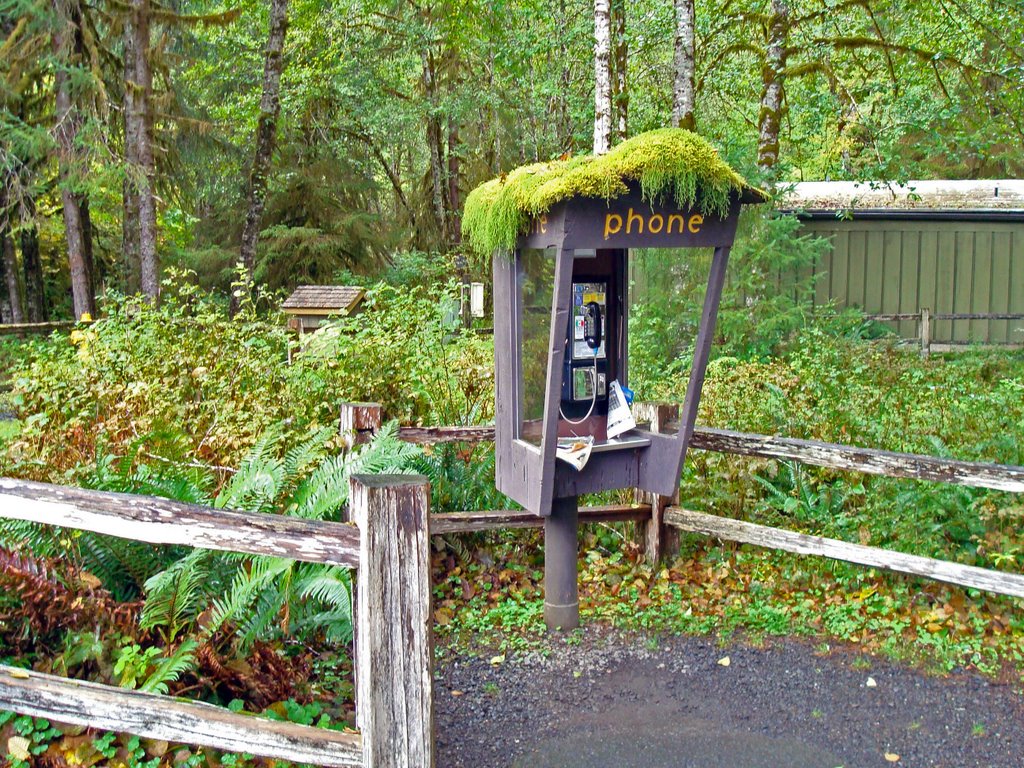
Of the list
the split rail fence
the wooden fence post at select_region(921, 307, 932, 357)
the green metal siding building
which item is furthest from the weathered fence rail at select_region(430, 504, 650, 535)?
the green metal siding building

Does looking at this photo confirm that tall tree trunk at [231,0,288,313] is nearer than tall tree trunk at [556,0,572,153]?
Yes

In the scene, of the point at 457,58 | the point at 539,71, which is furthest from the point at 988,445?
the point at 457,58

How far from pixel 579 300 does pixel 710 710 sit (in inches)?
91.3

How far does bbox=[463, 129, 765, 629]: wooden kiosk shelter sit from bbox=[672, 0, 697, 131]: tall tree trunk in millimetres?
6298

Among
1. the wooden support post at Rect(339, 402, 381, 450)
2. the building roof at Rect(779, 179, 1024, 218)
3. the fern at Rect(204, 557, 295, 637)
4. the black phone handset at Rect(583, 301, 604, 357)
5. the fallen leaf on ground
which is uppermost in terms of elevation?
the building roof at Rect(779, 179, 1024, 218)

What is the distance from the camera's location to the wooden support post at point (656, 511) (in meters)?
5.83

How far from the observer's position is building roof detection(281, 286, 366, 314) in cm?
1167

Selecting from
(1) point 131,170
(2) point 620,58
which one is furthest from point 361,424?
(1) point 131,170

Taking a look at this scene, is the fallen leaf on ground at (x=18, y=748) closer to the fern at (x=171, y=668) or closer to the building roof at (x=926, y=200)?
the fern at (x=171, y=668)

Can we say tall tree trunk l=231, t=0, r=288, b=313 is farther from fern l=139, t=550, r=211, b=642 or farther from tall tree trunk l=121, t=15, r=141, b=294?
fern l=139, t=550, r=211, b=642

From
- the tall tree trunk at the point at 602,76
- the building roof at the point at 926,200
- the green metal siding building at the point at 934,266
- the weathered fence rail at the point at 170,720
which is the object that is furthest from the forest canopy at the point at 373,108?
the weathered fence rail at the point at 170,720

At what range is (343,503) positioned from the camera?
5020 mm

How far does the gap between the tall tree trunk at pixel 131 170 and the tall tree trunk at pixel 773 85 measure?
1061 centimetres

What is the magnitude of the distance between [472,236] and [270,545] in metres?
2.81
